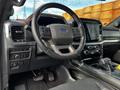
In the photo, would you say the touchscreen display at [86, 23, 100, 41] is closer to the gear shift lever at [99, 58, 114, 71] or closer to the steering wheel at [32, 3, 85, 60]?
the gear shift lever at [99, 58, 114, 71]

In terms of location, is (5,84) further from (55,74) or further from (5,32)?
(55,74)

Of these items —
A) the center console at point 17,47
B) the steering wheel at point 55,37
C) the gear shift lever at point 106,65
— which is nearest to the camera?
the steering wheel at point 55,37

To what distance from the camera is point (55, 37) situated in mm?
1520

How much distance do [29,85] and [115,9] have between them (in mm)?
4253

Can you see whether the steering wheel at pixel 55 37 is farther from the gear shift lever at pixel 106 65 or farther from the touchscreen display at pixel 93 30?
the touchscreen display at pixel 93 30

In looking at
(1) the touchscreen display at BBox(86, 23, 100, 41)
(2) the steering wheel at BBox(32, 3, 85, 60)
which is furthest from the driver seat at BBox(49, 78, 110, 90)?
(1) the touchscreen display at BBox(86, 23, 100, 41)

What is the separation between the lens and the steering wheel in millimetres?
1420

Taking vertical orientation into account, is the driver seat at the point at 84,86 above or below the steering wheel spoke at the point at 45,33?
below

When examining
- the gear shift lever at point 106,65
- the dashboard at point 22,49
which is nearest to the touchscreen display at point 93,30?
the gear shift lever at point 106,65

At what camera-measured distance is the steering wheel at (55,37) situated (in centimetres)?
142

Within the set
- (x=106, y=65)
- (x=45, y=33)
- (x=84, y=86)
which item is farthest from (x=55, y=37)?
(x=106, y=65)

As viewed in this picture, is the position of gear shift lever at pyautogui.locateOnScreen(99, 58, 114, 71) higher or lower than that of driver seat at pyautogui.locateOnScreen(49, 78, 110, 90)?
higher

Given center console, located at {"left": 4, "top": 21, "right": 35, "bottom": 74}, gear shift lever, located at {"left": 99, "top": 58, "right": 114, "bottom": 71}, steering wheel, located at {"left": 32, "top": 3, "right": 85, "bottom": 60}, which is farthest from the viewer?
gear shift lever, located at {"left": 99, "top": 58, "right": 114, "bottom": 71}

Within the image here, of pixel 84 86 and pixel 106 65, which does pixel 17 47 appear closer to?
pixel 84 86
